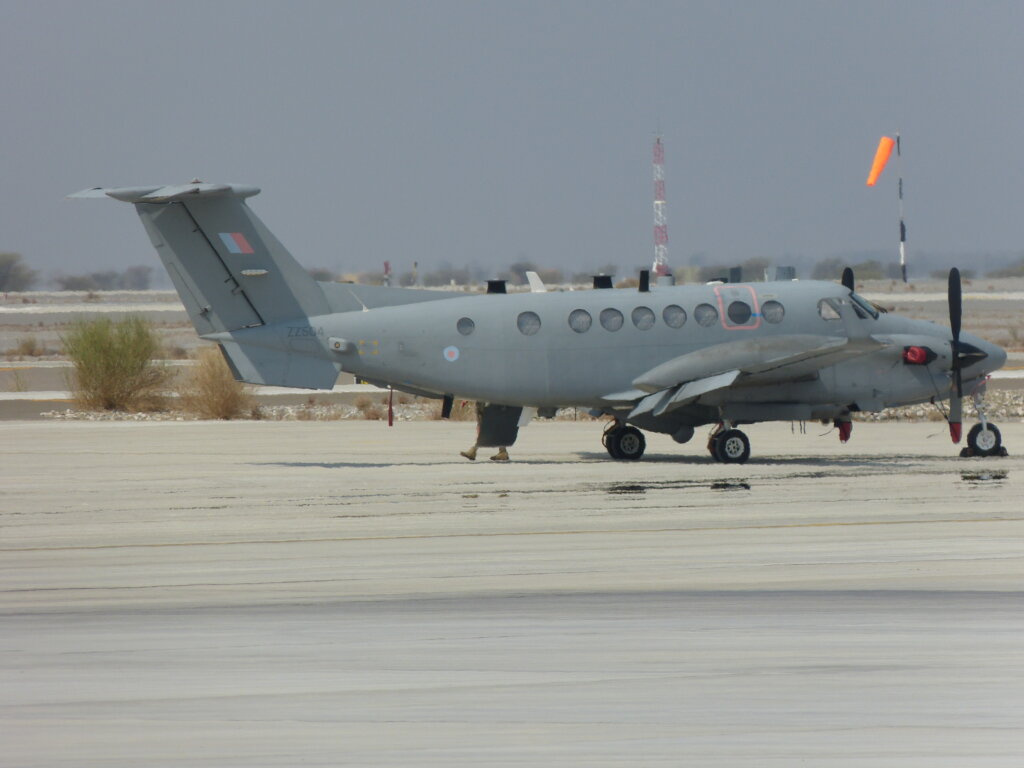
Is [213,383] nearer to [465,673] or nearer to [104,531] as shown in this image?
[104,531]

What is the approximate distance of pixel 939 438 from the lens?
30.2m

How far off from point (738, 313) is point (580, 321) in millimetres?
2748

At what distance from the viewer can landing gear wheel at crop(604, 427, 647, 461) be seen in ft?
A: 85.9

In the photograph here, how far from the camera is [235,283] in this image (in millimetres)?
24938

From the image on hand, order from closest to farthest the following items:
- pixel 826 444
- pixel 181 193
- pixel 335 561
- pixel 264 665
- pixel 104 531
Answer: pixel 264 665
pixel 335 561
pixel 104 531
pixel 181 193
pixel 826 444

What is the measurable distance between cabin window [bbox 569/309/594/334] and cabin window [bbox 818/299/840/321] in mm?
4048

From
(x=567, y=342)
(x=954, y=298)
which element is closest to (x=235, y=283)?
(x=567, y=342)

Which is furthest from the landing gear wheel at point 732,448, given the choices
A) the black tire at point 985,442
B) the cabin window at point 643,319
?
the black tire at point 985,442

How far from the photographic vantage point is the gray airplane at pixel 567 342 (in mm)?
24797

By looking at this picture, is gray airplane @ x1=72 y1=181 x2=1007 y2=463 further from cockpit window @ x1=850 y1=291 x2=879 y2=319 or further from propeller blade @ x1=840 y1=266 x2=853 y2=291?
propeller blade @ x1=840 y1=266 x2=853 y2=291

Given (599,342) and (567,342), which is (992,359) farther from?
(567,342)

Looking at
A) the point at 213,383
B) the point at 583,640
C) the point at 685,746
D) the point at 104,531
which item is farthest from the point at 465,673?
the point at 213,383

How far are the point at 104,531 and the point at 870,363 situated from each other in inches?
555

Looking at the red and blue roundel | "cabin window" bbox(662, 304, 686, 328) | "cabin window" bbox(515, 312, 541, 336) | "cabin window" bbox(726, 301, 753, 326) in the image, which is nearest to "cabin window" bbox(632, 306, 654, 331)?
"cabin window" bbox(662, 304, 686, 328)
